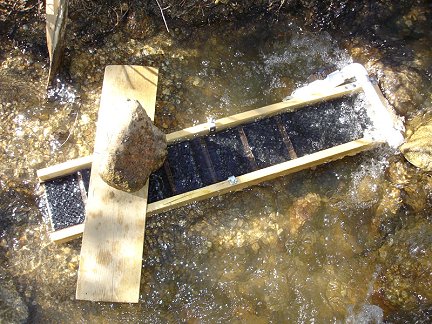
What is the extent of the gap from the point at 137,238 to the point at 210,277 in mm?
806

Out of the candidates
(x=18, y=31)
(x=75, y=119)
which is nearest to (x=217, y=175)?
(x=75, y=119)

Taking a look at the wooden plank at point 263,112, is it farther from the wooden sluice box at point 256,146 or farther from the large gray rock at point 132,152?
the large gray rock at point 132,152

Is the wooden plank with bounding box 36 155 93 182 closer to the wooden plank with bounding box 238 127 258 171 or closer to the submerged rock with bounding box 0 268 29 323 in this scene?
the submerged rock with bounding box 0 268 29 323

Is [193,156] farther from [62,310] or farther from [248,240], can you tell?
[62,310]

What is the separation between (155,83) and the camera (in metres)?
4.53

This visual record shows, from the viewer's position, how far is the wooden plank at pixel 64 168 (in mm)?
4121

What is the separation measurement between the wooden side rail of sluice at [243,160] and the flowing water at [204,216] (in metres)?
0.25

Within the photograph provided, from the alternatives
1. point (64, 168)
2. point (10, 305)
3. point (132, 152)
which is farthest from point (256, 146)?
point (10, 305)

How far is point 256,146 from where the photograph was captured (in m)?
4.49

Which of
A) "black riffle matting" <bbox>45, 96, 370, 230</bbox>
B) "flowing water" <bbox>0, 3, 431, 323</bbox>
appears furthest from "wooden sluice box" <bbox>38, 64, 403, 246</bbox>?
"flowing water" <bbox>0, 3, 431, 323</bbox>

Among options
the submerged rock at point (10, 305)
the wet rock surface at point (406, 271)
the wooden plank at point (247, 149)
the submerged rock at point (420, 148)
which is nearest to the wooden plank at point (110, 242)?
the submerged rock at point (10, 305)

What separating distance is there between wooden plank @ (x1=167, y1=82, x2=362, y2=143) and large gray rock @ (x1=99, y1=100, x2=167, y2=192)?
33 cm

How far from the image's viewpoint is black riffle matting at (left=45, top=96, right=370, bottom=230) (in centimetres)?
421

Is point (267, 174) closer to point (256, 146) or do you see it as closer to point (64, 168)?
point (256, 146)
